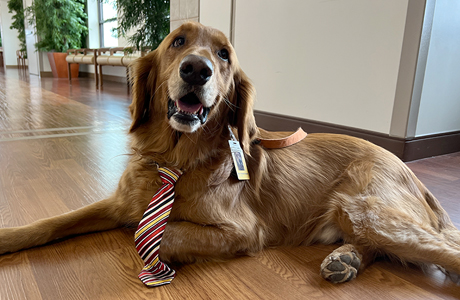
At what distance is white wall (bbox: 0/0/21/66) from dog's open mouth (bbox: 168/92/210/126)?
23.6 metres

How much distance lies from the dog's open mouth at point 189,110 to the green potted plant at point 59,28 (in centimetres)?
1303

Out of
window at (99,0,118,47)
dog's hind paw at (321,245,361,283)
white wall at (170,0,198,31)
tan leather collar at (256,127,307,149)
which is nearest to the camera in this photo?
dog's hind paw at (321,245,361,283)

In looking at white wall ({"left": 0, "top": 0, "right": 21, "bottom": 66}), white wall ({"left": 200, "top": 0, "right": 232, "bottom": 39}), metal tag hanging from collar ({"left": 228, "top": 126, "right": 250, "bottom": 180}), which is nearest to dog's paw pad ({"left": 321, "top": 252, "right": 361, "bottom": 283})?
metal tag hanging from collar ({"left": 228, "top": 126, "right": 250, "bottom": 180})

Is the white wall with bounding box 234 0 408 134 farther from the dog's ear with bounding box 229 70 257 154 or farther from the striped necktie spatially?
the striped necktie

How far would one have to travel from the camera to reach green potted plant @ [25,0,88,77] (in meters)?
12.3

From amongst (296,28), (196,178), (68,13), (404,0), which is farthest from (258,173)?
(68,13)

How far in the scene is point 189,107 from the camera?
1.37 m

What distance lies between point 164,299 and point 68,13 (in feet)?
45.1

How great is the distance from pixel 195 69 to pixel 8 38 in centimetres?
2404

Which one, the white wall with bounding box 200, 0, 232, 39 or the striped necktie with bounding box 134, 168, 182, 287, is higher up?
the white wall with bounding box 200, 0, 232, 39

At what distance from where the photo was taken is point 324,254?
1536 mm

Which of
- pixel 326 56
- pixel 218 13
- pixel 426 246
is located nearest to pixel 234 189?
pixel 426 246

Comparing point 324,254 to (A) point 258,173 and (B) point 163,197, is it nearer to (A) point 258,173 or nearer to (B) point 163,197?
(A) point 258,173

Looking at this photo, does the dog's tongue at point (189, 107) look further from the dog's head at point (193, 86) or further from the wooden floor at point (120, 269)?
the wooden floor at point (120, 269)
